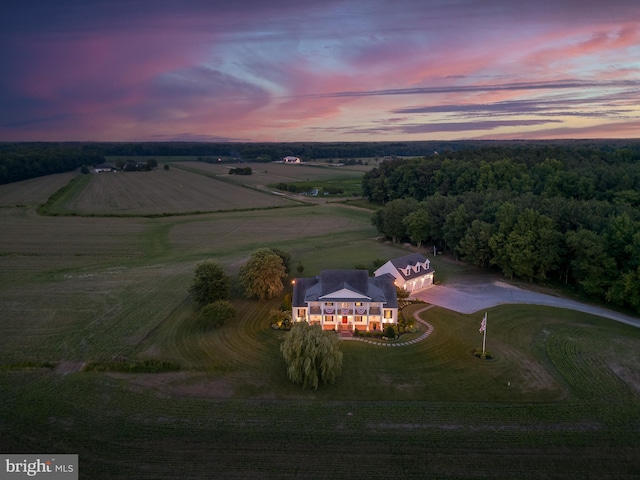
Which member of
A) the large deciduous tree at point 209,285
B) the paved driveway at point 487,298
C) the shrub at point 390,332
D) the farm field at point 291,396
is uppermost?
the large deciduous tree at point 209,285

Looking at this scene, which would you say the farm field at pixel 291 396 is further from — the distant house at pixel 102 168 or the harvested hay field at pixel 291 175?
the distant house at pixel 102 168

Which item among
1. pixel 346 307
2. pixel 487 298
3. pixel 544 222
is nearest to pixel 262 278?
pixel 346 307

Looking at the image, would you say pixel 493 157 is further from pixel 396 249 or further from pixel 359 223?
pixel 396 249

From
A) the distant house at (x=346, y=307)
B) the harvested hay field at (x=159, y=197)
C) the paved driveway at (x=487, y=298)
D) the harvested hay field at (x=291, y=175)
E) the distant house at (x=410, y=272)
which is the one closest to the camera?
the distant house at (x=346, y=307)

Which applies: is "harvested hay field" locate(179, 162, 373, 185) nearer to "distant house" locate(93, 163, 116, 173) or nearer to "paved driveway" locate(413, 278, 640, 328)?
"distant house" locate(93, 163, 116, 173)

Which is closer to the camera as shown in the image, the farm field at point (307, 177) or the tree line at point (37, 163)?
the tree line at point (37, 163)

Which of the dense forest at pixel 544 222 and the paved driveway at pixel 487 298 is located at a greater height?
the dense forest at pixel 544 222

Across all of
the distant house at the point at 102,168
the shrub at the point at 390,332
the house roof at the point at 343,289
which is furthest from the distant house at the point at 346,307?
the distant house at the point at 102,168

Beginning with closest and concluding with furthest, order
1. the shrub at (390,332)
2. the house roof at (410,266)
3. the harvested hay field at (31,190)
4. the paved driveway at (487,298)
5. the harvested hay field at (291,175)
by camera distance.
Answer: the shrub at (390,332) → the paved driveway at (487,298) → the house roof at (410,266) → the harvested hay field at (31,190) → the harvested hay field at (291,175)
